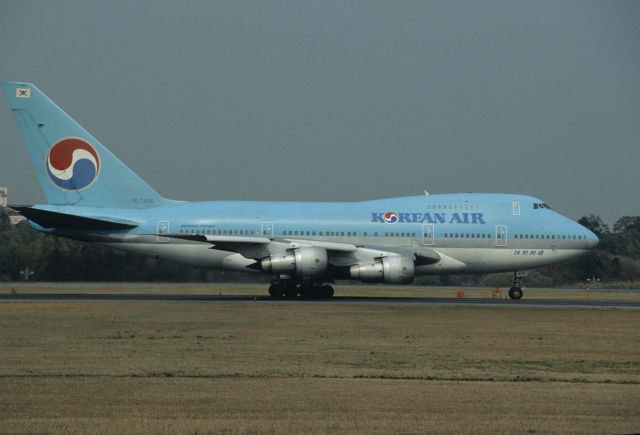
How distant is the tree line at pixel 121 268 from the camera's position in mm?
50875

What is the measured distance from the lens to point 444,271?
49.0 metres

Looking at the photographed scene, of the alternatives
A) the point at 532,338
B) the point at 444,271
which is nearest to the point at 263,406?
the point at 532,338

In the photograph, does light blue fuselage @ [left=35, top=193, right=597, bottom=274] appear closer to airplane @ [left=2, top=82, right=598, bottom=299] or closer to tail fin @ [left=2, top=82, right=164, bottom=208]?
airplane @ [left=2, top=82, right=598, bottom=299]

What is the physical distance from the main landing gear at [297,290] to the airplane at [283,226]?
46 mm

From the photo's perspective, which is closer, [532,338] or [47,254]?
[532,338]

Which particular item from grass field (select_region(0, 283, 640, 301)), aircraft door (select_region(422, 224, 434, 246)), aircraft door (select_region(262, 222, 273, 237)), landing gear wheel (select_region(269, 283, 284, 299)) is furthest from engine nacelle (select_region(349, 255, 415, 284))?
grass field (select_region(0, 283, 640, 301))

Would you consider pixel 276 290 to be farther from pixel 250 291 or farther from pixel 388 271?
pixel 250 291

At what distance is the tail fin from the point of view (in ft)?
157

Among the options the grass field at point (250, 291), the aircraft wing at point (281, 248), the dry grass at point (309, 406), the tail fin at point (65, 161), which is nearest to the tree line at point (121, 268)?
the grass field at point (250, 291)

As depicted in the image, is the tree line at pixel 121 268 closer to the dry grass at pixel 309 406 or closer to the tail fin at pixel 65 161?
the tail fin at pixel 65 161

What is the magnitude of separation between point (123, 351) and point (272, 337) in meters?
5.29

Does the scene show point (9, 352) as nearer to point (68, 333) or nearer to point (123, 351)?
point (123, 351)

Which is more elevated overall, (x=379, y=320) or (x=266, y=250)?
(x=266, y=250)

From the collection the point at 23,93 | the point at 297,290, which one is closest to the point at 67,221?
the point at 23,93
